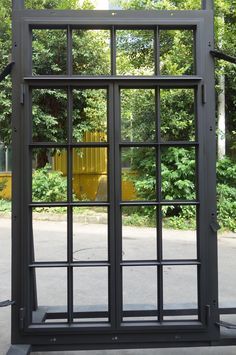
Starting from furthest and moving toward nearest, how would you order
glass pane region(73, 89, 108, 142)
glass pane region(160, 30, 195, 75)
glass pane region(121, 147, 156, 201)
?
glass pane region(73, 89, 108, 142) < glass pane region(121, 147, 156, 201) < glass pane region(160, 30, 195, 75)

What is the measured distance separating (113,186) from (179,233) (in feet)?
19.1

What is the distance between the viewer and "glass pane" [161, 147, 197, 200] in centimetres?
837

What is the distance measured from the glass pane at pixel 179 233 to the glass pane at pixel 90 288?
4.98 feet

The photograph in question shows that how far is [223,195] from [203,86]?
6.54 metres

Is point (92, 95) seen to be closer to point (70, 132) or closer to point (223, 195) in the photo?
point (223, 195)

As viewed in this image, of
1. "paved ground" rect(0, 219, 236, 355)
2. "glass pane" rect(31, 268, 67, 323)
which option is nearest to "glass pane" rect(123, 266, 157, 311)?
"paved ground" rect(0, 219, 236, 355)

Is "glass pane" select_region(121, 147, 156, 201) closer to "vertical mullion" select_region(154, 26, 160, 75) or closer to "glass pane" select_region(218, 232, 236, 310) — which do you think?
"glass pane" select_region(218, 232, 236, 310)

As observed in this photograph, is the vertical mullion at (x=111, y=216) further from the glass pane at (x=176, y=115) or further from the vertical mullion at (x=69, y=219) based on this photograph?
the glass pane at (x=176, y=115)

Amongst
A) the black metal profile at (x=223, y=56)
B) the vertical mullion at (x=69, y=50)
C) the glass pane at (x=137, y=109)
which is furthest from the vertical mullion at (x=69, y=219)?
the glass pane at (x=137, y=109)

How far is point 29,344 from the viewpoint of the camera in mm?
2658

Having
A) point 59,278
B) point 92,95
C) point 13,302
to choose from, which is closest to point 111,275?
point 13,302

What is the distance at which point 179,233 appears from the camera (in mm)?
8328

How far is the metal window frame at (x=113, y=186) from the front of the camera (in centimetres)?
267

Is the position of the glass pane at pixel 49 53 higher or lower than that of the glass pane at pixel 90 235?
higher
